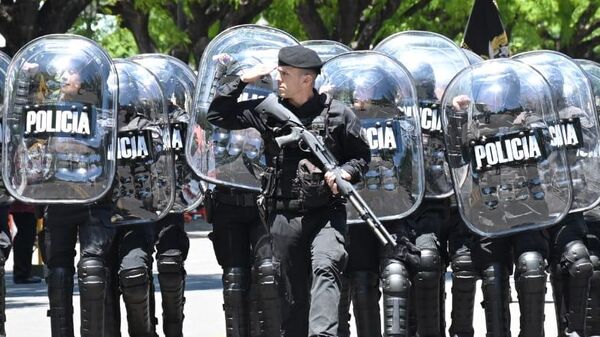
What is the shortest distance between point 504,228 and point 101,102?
235cm

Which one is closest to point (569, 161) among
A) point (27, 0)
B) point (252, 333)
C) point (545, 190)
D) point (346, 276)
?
point (545, 190)

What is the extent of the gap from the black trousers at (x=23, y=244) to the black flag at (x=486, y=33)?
18.1 feet

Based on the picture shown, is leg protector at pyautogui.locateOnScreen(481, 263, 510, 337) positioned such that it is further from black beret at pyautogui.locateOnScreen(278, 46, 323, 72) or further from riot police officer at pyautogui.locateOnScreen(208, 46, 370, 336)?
black beret at pyautogui.locateOnScreen(278, 46, 323, 72)

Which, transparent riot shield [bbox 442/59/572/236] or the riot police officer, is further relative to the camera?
transparent riot shield [bbox 442/59/572/236]

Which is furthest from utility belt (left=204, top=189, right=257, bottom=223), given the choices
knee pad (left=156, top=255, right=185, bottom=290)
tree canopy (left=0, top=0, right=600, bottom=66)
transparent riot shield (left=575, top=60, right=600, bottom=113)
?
tree canopy (left=0, top=0, right=600, bottom=66)

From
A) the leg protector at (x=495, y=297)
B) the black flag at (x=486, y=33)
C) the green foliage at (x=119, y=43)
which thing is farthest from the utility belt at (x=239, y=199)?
the green foliage at (x=119, y=43)

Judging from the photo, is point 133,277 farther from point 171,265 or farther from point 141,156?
point 141,156

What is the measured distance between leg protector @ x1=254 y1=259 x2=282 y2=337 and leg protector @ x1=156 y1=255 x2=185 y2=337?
68cm

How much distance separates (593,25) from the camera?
38.5 meters

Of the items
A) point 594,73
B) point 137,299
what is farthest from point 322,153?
point 594,73

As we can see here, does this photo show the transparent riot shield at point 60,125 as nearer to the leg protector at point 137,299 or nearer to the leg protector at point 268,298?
the leg protector at point 137,299

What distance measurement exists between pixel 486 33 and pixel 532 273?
362 centimetres

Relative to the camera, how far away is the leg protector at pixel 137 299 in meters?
8.86

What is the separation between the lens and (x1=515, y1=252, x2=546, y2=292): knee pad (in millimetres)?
8625
